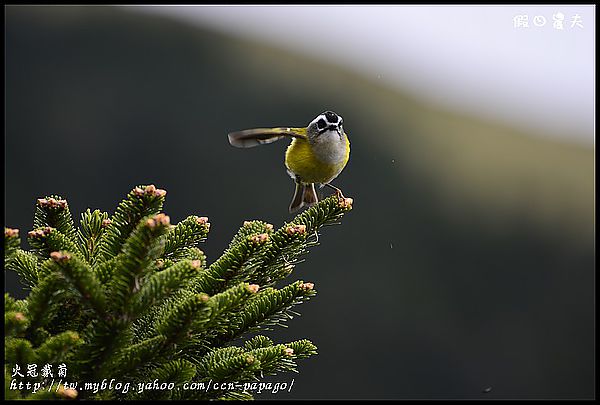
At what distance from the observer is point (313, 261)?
723 inches

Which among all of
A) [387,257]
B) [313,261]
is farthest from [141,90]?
[387,257]

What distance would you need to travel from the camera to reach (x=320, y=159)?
405 centimetres

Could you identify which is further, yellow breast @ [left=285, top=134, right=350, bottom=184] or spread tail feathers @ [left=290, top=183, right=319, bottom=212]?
spread tail feathers @ [left=290, top=183, right=319, bottom=212]

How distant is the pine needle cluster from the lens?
173 centimetres

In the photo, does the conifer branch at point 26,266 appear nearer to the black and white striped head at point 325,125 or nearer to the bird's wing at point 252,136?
the bird's wing at point 252,136

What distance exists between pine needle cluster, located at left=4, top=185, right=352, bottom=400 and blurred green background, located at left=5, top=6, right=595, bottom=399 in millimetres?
11103

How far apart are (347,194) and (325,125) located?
1267 cm

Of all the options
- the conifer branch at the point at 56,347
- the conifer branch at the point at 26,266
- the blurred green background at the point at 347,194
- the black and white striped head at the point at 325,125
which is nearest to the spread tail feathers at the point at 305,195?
the black and white striped head at the point at 325,125

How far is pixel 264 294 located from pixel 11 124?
18.6m

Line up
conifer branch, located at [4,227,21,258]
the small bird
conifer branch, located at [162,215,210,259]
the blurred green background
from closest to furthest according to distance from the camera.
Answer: conifer branch, located at [4,227,21,258] < conifer branch, located at [162,215,210,259] < the small bird < the blurred green background

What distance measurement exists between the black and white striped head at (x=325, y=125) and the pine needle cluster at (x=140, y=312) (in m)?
1.87

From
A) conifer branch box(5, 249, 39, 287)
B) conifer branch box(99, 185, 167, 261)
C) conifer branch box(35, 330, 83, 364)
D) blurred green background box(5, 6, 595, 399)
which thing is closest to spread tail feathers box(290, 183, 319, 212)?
conifer branch box(99, 185, 167, 261)

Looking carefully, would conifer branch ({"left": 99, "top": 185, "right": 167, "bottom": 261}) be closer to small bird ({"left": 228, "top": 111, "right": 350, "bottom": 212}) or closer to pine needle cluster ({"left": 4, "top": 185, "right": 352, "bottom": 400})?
pine needle cluster ({"left": 4, "top": 185, "right": 352, "bottom": 400})

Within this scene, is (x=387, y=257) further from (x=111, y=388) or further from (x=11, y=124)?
(x=111, y=388)
